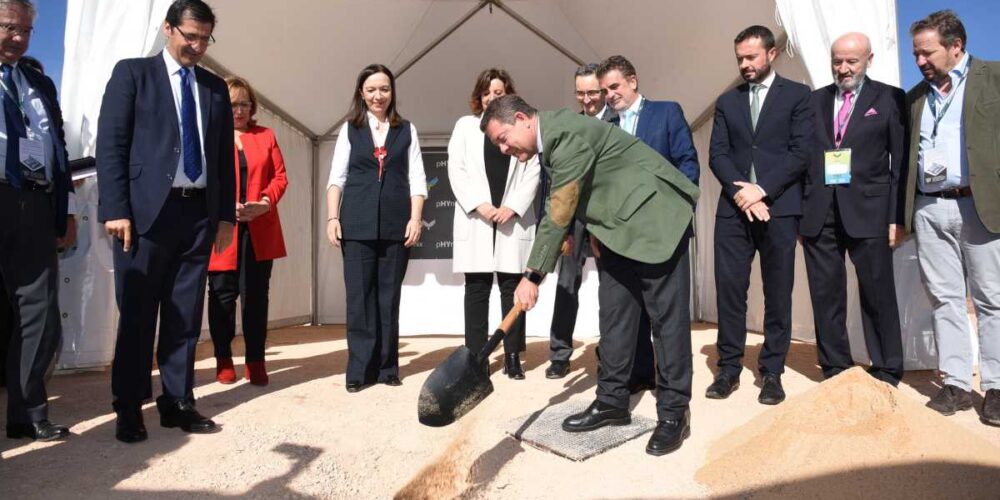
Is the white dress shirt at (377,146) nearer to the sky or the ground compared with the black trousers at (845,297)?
nearer to the sky

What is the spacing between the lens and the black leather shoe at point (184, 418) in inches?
106

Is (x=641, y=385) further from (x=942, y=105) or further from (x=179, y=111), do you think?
(x=179, y=111)

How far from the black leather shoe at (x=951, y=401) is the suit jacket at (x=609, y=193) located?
1.40 metres

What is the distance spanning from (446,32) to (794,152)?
13.1 ft

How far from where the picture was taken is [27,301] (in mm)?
2551

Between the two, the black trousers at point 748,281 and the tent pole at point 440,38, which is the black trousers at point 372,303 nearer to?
the black trousers at point 748,281

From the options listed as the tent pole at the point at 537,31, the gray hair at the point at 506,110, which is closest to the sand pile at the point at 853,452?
the gray hair at the point at 506,110

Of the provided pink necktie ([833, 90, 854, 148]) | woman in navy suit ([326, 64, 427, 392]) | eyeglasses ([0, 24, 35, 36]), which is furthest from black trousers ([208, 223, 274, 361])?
pink necktie ([833, 90, 854, 148])

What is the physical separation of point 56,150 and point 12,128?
190 mm

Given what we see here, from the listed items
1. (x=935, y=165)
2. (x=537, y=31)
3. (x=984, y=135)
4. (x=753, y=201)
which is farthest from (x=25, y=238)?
(x=537, y=31)

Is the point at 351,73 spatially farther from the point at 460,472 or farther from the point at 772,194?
the point at 460,472

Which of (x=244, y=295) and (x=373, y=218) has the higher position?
(x=373, y=218)

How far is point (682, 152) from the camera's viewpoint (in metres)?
3.21

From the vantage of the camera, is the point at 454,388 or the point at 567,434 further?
the point at 567,434
